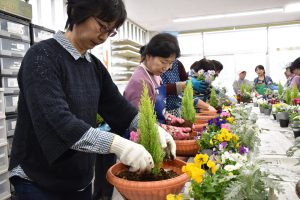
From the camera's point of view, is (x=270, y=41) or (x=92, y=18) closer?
(x=92, y=18)

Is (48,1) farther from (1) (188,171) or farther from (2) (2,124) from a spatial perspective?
(1) (188,171)

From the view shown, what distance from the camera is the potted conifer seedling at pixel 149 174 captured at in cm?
83

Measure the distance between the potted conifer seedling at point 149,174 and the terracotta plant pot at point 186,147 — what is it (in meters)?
0.27

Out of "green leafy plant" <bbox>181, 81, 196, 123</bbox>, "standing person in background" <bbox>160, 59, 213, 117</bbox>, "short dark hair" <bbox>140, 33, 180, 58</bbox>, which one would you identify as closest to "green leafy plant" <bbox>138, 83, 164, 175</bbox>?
"short dark hair" <bbox>140, 33, 180, 58</bbox>

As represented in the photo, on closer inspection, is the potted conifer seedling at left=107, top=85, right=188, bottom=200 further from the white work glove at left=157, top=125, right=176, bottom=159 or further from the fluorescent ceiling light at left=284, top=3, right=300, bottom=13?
the fluorescent ceiling light at left=284, top=3, right=300, bottom=13

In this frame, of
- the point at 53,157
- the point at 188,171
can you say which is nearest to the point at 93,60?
the point at 53,157

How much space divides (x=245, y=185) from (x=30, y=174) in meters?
0.69

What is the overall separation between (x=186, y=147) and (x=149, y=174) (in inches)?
18.0

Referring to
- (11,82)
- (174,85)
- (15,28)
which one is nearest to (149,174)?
(174,85)

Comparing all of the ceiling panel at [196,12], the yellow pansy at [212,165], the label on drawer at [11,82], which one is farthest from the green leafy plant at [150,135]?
the ceiling panel at [196,12]

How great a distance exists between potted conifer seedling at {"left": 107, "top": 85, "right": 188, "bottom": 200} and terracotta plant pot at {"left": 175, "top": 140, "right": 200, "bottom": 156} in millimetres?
273

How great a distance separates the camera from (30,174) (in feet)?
3.03

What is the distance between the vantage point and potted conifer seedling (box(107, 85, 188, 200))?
826 mm

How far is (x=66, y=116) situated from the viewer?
778mm
